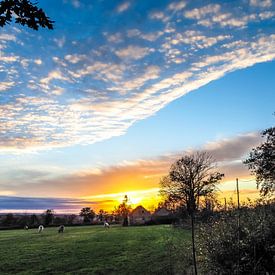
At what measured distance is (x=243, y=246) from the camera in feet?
44.8

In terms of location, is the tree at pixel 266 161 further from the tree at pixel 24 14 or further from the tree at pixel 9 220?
the tree at pixel 9 220

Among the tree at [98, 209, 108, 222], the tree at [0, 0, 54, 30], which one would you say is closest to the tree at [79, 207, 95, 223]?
the tree at [98, 209, 108, 222]

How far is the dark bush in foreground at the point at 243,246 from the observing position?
13078 mm

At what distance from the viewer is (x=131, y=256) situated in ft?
90.8

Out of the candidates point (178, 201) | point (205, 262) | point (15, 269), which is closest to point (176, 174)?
point (178, 201)

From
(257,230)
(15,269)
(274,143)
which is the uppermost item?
(274,143)

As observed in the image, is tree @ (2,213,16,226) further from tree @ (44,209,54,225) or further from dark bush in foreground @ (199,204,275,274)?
dark bush in foreground @ (199,204,275,274)

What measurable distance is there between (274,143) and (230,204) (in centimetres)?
1630

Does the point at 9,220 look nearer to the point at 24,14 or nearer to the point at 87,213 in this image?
the point at 87,213

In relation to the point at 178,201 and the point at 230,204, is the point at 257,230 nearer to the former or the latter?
the point at 230,204

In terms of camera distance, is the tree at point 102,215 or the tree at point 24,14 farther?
the tree at point 102,215

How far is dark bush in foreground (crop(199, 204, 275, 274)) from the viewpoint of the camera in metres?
13.1

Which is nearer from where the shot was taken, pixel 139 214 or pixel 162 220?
pixel 162 220

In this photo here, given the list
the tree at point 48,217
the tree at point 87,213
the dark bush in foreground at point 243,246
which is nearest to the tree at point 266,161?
the dark bush in foreground at point 243,246
